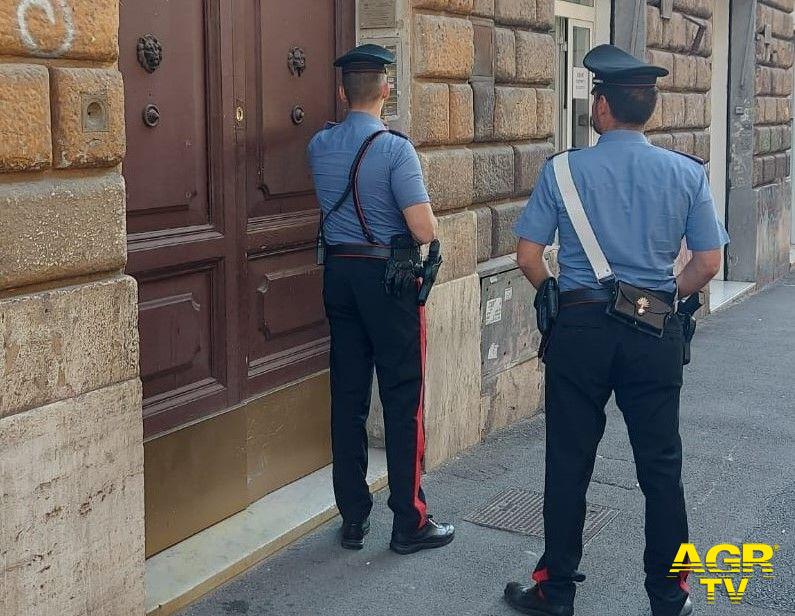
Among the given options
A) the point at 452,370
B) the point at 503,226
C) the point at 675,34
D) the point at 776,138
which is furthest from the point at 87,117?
the point at 776,138

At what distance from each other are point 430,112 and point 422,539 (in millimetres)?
2060

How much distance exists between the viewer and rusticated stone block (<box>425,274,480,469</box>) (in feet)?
18.6

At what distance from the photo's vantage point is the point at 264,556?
15.0 feet

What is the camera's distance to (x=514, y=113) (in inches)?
259

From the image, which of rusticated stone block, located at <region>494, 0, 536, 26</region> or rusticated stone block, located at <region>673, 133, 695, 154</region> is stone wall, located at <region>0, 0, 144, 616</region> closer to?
rusticated stone block, located at <region>494, 0, 536, 26</region>

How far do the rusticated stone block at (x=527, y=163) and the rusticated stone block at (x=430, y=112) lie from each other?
1007 mm

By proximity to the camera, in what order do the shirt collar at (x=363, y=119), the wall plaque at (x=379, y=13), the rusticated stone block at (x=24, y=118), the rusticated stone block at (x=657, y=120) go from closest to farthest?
the rusticated stone block at (x=24, y=118) < the shirt collar at (x=363, y=119) < the wall plaque at (x=379, y=13) < the rusticated stone block at (x=657, y=120)

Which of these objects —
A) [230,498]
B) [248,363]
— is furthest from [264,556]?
[248,363]

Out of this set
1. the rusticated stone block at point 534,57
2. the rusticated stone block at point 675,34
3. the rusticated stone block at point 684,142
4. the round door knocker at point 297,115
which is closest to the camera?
the round door knocker at point 297,115

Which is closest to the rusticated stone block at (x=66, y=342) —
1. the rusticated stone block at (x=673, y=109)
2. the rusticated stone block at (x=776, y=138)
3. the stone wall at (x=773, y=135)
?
the rusticated stone block at (x=673, y=109)

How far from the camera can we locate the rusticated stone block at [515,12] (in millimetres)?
6312

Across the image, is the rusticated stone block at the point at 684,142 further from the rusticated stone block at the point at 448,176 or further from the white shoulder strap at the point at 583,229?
the white shoulder strap at the point at 583,229

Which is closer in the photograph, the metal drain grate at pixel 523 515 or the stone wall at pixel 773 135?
the metal drain grate at pixel 523 515

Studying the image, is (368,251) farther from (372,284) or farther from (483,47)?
(483,47)
